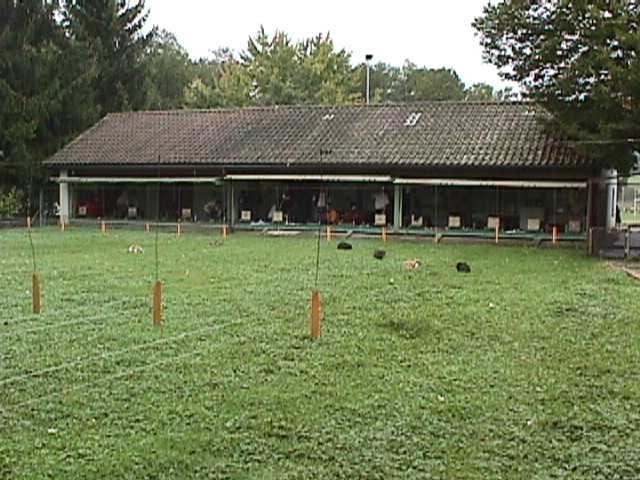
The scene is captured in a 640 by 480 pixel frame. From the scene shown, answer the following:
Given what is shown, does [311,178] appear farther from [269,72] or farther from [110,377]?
[269,72]

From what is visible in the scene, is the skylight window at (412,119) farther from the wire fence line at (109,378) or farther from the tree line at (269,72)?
the wire fence line at (109,378)

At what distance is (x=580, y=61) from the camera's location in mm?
14641

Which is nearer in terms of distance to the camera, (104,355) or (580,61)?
(104,355)

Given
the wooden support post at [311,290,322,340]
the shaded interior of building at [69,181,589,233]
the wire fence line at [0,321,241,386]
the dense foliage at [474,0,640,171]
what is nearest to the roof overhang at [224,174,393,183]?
the shaded interior of building at [69,181,589,233]

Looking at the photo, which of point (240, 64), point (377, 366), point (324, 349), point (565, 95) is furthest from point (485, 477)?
point (240, 64)

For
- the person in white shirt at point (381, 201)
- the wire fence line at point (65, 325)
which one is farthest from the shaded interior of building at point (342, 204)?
Result: the wire fence line at point (65, 325)

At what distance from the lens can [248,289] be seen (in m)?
9.80

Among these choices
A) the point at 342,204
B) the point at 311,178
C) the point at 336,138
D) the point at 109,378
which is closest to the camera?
the point at 109,378

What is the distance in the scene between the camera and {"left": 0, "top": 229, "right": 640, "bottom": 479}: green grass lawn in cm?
401

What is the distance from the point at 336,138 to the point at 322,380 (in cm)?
1720

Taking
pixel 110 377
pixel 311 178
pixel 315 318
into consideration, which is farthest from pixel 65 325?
pixel 311 178

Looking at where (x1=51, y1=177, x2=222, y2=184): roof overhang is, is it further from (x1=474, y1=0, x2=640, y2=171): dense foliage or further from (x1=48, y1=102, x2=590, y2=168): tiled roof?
(x1=474, y1=0, x2=640, y2=171): dense foliage

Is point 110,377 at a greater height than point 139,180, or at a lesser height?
lesser

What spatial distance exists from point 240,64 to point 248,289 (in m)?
33.6
